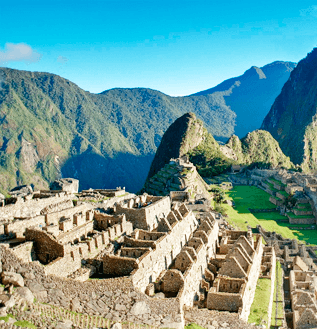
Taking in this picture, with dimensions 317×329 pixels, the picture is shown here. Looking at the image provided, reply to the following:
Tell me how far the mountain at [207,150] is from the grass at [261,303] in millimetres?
68690

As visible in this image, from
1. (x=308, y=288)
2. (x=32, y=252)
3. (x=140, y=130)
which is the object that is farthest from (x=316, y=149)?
(x=32, y=252)

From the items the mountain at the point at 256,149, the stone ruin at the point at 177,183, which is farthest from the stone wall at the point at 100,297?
the mountain at the point at 256,149

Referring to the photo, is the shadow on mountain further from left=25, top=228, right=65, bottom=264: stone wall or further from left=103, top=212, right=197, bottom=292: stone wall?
left=25, top=228, right=65, bottom=264: stone wall

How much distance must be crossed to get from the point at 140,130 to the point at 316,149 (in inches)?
3263

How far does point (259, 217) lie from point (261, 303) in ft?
106

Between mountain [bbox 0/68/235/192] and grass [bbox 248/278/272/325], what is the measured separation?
80.6 meters

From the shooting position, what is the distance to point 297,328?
18.1 metres

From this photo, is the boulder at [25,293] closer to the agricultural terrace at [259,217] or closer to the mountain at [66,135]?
the agricultural terrace at [259,217]

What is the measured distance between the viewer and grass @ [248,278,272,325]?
17.0 m

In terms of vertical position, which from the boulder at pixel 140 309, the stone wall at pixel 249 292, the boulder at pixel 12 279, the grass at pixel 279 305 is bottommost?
the grass at pixel 279 305

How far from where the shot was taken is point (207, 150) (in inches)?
4377

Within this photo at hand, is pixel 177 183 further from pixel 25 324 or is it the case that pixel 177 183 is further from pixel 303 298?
pixel 25 324

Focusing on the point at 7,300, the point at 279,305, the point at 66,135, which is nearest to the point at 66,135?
the point at 66,135

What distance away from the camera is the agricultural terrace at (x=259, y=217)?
41516 millimetres
